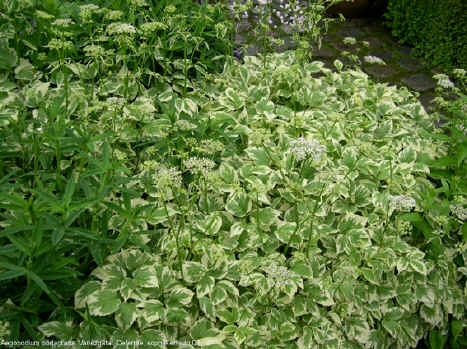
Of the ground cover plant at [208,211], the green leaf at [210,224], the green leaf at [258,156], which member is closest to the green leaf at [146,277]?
the ground cover plant at [208,211]

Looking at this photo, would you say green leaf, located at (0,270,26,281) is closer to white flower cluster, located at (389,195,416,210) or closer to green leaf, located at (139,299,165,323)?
green leaf, located at (139,299,165,323)

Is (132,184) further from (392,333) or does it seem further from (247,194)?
(392,333)

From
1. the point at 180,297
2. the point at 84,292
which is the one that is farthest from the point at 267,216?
the point at 84,292

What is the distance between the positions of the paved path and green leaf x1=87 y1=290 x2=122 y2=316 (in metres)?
3.44

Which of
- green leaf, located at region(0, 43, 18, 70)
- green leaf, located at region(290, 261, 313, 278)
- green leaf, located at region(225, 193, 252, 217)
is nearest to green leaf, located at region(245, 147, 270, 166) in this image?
green leaf, located at region(225, 193, 252, 217)

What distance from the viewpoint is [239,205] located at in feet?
7.34

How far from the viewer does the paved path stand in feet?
16.1

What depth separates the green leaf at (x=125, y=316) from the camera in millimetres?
1748

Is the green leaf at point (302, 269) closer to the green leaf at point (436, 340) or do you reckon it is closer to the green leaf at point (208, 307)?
the green leaf at point (208, 307)

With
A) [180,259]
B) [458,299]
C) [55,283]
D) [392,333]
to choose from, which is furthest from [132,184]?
[458,299]

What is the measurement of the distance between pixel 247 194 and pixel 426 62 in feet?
13.6

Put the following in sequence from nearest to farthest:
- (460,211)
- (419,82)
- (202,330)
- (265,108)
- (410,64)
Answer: (202,330) → (460,211) → (265,108) → (419,82) → (410,64)

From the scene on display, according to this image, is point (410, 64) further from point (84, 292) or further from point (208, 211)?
point (84, 292)

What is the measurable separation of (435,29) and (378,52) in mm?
739
